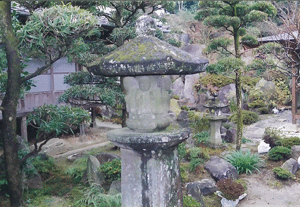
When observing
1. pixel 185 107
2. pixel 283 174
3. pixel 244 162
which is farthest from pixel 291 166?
pixel 185 107

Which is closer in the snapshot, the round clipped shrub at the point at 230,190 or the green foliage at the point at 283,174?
the round clipped shrub at the point at 230,190

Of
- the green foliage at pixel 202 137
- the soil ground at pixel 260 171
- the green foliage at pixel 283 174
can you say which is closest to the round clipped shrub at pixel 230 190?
the soil ground at pixel 260 171

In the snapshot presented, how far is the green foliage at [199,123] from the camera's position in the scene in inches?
584

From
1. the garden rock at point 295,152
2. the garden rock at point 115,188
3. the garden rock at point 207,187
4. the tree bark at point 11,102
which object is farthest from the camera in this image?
the garden rock at point 295,152

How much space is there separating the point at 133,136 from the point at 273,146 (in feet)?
30.6

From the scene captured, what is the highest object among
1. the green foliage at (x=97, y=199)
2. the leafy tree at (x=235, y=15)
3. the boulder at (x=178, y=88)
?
the leafy tree at (x=235, y=15)

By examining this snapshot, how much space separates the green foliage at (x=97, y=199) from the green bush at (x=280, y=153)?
6291mm

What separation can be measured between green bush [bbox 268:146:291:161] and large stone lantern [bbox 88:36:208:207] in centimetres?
713

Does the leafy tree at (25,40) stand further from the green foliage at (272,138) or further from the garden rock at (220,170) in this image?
the green foliage at (272,138)

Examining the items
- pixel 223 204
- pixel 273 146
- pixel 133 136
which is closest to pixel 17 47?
pixel 133 136

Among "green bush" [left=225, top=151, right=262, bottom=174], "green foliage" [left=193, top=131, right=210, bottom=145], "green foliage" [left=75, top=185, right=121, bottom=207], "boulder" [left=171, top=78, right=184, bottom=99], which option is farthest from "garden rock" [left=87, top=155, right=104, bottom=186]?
"boulder" [left=171, top=78, right=184, bottom=99]

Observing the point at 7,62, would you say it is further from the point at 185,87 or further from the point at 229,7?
the point at 185,87

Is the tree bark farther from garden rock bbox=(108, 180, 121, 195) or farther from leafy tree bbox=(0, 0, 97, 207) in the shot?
garden rock bbox=(108, 180, 121, 195)

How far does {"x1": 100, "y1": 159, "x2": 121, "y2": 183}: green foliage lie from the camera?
8.19 metres
